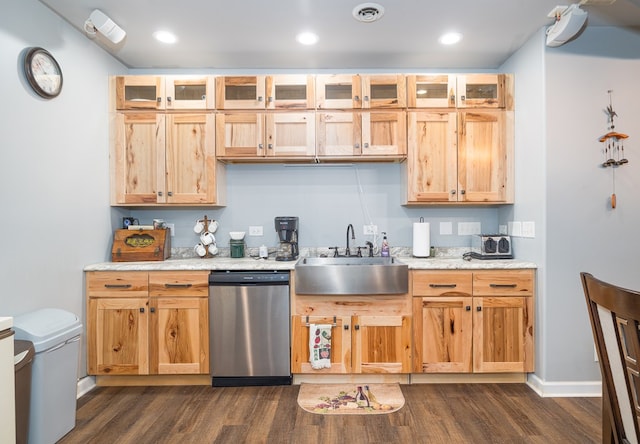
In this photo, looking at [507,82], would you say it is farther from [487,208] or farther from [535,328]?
[535,328]

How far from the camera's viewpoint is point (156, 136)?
290 cm

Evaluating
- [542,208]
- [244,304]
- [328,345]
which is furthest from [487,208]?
[244,304]

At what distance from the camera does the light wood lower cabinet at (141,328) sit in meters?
2.58

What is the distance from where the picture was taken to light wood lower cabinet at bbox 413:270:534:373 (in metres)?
2.57

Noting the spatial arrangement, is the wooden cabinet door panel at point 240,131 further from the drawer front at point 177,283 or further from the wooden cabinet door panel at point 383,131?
the drawer front at point 177,283

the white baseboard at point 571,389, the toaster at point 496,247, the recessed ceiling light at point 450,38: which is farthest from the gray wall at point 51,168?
the white baseboard at point 571,389

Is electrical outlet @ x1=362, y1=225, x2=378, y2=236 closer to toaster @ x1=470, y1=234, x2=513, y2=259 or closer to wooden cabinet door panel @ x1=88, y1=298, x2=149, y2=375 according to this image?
toaster @ x1=470, y1=234, x2=513, y2=259

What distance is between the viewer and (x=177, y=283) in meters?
2.61

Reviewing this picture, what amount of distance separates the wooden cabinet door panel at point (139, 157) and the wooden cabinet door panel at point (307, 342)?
1.59 meters

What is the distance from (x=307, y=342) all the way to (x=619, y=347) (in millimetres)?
1974

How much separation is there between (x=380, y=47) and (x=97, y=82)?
2.27 meters

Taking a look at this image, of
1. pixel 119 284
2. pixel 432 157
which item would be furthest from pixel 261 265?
pixel 432 157

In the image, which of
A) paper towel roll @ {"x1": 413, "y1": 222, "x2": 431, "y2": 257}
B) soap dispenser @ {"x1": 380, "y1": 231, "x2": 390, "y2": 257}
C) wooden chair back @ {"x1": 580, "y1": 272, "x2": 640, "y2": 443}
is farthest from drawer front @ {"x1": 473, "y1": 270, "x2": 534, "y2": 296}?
wooden chair back @ {"x1": 580, "y1": 272, "x2": 640, "y2": 443}

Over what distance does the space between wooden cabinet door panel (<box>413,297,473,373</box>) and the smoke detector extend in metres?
2.00
